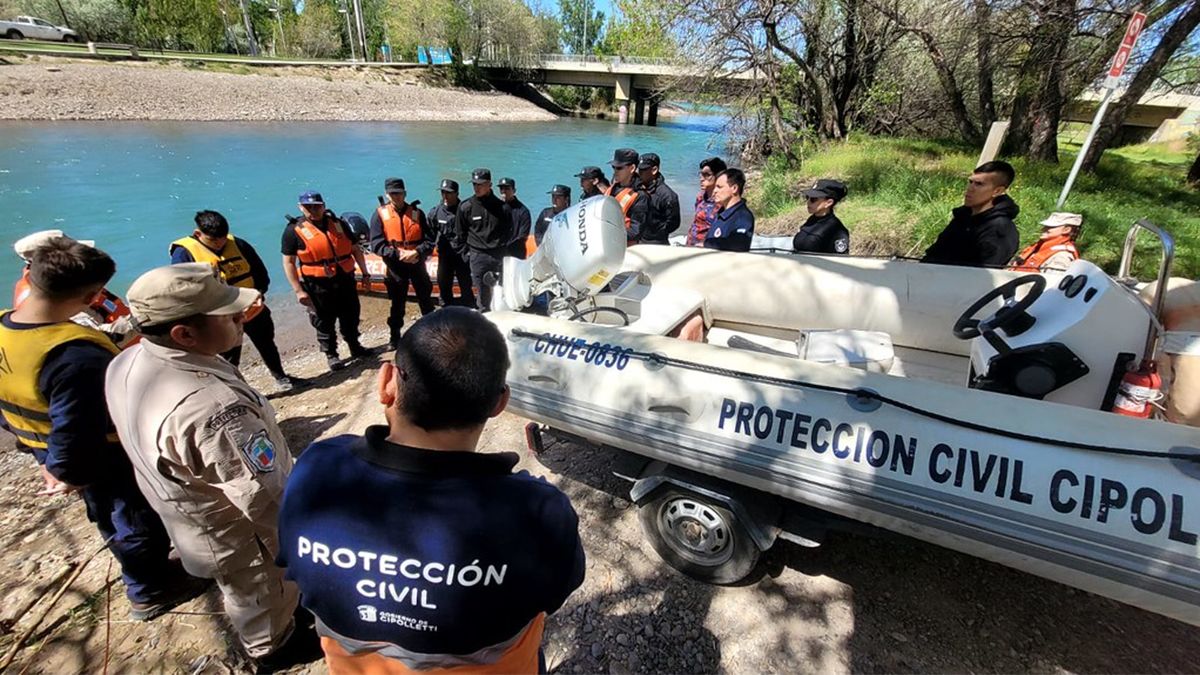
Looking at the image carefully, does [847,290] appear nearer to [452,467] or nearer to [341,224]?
[452,467]

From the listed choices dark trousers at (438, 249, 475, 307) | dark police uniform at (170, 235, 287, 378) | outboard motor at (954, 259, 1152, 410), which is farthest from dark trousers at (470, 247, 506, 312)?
outboard motor at (954, 259, 1152, 410)

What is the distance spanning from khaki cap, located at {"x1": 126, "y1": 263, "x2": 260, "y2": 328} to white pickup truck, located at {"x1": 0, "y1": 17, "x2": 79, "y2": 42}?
41.0 m

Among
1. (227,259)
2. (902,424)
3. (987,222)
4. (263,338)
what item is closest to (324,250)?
(227,259)

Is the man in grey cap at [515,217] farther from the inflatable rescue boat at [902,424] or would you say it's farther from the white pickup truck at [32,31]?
the white pickup truck at [32,31]

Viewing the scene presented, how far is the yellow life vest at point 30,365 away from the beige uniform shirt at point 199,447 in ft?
1.35

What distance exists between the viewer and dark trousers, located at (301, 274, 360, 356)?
408cm

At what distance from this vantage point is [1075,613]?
2.05 meters

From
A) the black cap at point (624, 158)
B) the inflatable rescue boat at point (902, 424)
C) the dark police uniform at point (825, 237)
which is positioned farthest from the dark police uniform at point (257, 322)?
the dark police uniform at point (825, 237)

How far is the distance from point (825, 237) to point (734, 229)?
2.42 ft

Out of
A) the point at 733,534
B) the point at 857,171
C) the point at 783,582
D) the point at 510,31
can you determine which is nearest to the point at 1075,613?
the point at 783,582

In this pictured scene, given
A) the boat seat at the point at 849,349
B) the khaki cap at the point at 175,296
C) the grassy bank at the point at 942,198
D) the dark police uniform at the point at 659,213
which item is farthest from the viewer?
the grassy bank at the point at 942,198

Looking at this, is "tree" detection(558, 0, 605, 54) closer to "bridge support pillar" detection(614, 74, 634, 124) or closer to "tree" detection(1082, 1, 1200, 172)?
"bridge support pillar" detection(614, 74, 634, 124)

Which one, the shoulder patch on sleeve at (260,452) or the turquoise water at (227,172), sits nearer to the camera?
the shoulder patch on sleeve at (260,452)

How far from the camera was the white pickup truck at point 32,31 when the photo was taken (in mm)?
26172
